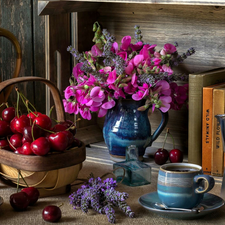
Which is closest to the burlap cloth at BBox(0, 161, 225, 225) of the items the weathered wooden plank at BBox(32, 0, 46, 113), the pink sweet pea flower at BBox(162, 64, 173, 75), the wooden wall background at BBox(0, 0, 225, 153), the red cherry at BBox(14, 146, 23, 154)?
the red cherry at BBox(14, 146, 23, 154)

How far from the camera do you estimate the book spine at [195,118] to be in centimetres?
120

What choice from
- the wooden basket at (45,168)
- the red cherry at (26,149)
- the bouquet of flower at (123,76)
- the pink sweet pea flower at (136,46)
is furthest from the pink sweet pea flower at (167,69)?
the red cherry at (26,149)

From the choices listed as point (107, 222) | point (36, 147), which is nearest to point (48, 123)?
point (36, 147)

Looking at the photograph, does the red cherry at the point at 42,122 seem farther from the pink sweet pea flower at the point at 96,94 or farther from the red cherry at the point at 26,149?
the pink sweet pea flower at the point at 96,94

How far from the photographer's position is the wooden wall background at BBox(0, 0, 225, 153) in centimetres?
137

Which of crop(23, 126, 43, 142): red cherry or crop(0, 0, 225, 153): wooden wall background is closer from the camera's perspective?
crop(23, 126, 43, 142): red cherry

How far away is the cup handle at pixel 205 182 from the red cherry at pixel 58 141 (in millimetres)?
291

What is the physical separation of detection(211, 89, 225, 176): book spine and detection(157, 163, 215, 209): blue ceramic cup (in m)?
0.34

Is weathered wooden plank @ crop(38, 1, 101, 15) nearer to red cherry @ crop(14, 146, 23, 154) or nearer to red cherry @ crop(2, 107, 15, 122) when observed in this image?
red cherry @ crop(2, 107, 15, 122)

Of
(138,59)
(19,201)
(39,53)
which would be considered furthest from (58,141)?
(39,53)

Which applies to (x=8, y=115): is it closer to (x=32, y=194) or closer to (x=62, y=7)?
(x=32, y=194)

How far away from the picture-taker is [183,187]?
84cm

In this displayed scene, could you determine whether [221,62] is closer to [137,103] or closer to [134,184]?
[137,103]

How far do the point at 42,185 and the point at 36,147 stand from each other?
0.39 feet
